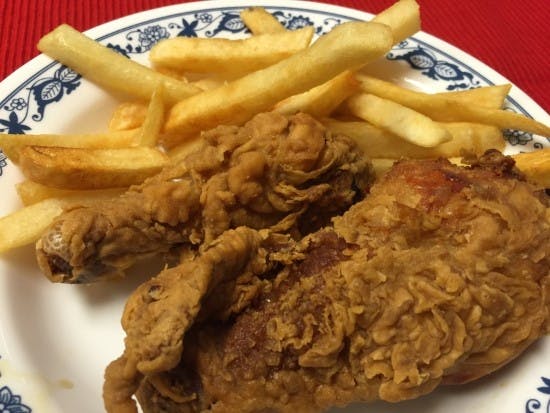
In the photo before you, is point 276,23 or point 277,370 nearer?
point 277,370

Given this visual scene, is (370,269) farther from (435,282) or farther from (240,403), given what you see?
(240,403)

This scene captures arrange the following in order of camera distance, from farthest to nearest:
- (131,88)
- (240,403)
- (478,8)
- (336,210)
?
(478,8), (131,88), (336,210), (240,403)

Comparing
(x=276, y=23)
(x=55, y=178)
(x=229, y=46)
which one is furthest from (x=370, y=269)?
(x=276, y=23)

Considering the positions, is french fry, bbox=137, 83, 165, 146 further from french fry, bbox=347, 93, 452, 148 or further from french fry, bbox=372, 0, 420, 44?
french fry, bbox=372, 0, 420, 44

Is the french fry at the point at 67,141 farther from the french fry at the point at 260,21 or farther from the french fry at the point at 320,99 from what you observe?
the french fry at the point at 260,21

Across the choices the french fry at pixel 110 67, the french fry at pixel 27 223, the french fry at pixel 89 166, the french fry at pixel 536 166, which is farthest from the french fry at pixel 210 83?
the french fry at pixel 536 166

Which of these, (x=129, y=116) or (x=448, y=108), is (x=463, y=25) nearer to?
(x=448, y=108)
